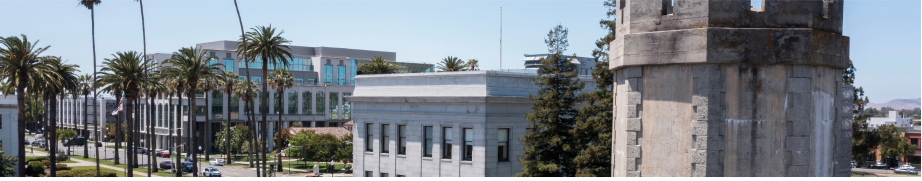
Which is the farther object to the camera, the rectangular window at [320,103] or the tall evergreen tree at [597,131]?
the rectangular window at [320,103]

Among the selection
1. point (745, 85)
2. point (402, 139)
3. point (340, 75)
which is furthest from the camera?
point (340, 75)

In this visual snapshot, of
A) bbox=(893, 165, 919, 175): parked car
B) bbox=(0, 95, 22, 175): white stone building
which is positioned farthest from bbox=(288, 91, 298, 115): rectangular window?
bbox=(893, 165, 919, 175): parked car

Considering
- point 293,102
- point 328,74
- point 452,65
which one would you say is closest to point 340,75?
point 328,74

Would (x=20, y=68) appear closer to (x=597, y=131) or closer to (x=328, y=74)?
A: (x=597, y=131)

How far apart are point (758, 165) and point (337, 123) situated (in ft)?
387

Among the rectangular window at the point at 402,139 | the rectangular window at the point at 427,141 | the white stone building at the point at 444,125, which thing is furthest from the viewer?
the rectangular window at the point at 402,139

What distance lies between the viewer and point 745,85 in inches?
457

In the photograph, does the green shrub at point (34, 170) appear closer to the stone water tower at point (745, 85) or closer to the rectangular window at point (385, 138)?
the rectangular window at point (385, 138)

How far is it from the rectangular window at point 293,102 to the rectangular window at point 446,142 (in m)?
89.2

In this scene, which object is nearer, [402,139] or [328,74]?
[402,139]

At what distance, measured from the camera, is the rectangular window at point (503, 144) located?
112 ft

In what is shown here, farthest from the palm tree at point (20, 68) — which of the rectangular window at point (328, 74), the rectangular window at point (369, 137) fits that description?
A: the rectangular window at point (328, 74)

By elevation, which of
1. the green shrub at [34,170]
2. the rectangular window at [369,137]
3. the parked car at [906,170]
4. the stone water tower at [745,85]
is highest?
the stone water tower at [745,85]

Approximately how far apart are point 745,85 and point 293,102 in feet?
374
